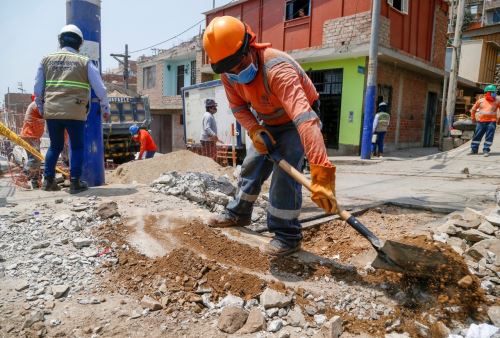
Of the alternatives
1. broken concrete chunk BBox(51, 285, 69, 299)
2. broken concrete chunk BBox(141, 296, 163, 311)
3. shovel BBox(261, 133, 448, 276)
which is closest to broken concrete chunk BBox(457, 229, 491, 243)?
shovel BBox(261, 133, 448, 276)

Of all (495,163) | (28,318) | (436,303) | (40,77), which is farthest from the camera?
(495,163)

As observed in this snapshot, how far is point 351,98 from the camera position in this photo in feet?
37.2

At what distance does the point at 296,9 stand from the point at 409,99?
17.4 ft

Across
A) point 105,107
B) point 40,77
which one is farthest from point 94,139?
point 40,77

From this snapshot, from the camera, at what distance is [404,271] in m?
2.17

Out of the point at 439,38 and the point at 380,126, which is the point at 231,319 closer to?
the point at 380,126

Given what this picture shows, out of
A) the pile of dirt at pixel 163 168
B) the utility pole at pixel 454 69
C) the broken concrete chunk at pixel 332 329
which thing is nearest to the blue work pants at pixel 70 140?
the pile of dirt at pixel 163 168

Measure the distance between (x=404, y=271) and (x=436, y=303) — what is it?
0.77 ft

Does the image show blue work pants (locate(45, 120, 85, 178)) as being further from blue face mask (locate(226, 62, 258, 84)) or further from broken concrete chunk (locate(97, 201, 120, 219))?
blue face mask (locate(226, 62, 258, 84))

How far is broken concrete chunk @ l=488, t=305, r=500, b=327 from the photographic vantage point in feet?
6.14

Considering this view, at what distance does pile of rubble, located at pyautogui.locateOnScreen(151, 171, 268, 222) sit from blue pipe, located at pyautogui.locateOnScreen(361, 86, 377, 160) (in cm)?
602

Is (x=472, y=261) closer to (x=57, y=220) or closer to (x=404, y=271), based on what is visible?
(x=404, y=271)

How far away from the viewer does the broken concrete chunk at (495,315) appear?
1.87 m

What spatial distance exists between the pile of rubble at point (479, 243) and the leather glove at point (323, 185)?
905mm
